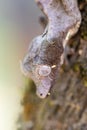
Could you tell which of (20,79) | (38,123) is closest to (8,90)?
(20,79)

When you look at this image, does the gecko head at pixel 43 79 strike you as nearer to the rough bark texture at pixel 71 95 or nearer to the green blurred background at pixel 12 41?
the rough bark texture at pixel 71 95

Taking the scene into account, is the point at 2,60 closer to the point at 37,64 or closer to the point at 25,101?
A: the point at 25,101

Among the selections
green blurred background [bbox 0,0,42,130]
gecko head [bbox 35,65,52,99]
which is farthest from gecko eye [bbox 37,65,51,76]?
green blurred background [bbox 0,0,42,130]

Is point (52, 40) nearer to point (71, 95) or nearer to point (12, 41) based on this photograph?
point (71, 95)

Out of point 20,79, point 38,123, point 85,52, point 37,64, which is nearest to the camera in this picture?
point 37,64

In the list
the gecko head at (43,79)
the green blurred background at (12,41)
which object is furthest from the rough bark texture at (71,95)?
the green blurred background at (12,41)

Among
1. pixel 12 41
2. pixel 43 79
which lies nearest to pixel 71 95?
pixel 43 79

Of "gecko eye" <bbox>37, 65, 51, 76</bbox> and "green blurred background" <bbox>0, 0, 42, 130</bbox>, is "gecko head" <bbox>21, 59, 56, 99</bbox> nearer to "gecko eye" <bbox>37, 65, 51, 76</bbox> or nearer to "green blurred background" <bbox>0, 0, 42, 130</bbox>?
"gecko eye" <bbox>37, 65, 51, 76</bbox>
